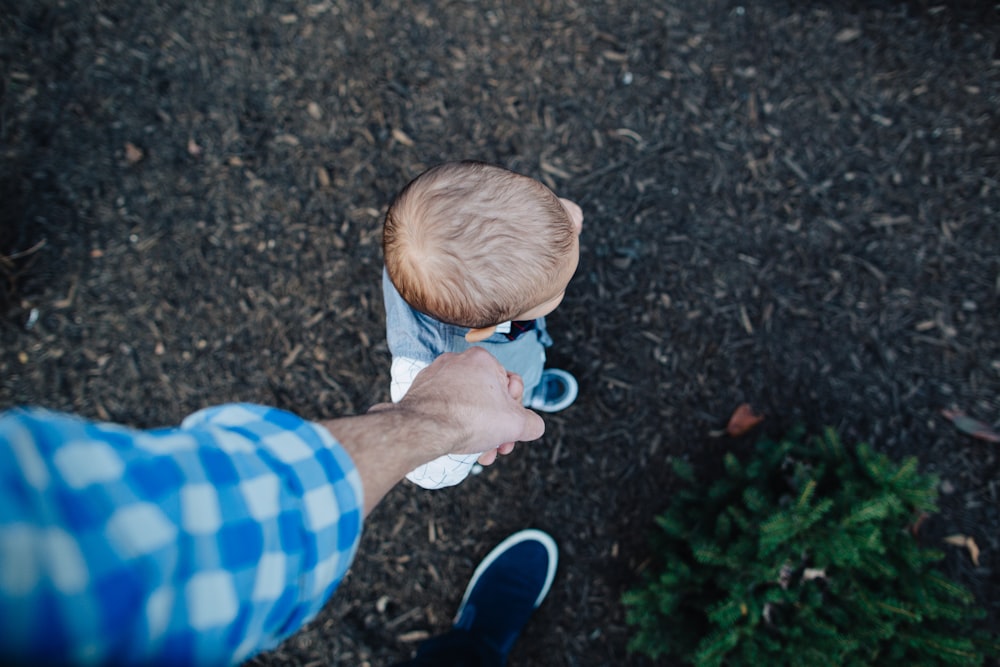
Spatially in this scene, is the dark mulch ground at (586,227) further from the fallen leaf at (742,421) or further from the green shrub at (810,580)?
the green shrub at (810,580)

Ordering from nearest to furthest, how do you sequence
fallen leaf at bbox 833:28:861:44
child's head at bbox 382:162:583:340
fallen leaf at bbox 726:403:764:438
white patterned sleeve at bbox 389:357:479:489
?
child's head at bbox 382:162:583:340 → white patterned sleeve at bbox 389:357:479:489 → fallen leaf at bbox 726:403:764:438 → fallen leaf at bbox 833:28:861:44

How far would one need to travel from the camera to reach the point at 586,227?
245 cm

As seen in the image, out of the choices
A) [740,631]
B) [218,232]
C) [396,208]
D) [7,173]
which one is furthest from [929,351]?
[7,173]

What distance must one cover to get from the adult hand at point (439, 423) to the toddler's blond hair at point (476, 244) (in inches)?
6.1

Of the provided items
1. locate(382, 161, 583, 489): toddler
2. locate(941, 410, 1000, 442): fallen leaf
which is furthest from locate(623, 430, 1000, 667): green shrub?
locate(382, 161, 583, 489): toddler

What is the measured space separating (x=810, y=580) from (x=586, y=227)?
157cm

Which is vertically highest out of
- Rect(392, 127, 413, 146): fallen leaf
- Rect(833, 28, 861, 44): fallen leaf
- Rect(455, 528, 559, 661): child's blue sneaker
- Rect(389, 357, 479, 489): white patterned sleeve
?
Rect(833, 28, 861, 44): fallen leaf

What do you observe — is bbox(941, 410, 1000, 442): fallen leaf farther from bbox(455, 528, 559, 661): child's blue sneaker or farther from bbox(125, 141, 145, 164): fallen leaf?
bbox(125, 141, 145, 164): fallen leaf

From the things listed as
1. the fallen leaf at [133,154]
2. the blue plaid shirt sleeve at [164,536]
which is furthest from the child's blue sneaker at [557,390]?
the fallen leaf at [133,154]

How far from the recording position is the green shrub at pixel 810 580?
1674mm

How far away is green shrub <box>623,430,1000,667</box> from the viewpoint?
5.49 ft

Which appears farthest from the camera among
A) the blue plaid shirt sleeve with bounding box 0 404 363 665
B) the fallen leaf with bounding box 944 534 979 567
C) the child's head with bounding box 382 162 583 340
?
the fallen leaf with bounding box 944 534 979 567

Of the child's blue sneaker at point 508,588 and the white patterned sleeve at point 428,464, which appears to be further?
the child's blue sneaker at point 508,588

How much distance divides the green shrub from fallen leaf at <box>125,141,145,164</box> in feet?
8.87
